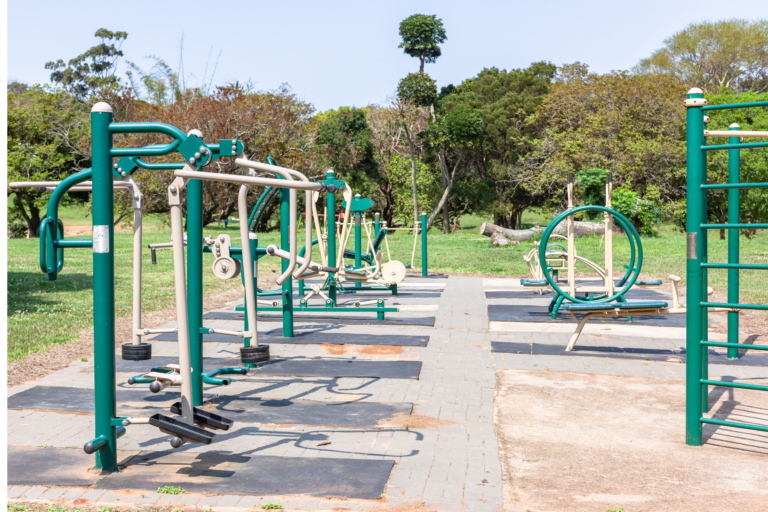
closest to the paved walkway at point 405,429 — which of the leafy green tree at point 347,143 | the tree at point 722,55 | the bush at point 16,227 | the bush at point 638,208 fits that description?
the bush at point 638,208

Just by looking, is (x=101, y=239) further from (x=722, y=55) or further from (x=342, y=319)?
(x=722, y=55)

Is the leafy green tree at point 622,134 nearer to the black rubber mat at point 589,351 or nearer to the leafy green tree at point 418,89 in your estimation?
the leafy green tree at point 418,89

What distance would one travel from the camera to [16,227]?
28.6m

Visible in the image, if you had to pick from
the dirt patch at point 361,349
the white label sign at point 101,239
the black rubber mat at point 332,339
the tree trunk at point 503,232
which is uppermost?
the tree trunk at point 503,232

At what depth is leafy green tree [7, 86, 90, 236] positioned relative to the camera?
26766 mm

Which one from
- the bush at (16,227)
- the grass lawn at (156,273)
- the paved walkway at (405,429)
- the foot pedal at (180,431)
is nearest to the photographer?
the paved walkway at (405,429)

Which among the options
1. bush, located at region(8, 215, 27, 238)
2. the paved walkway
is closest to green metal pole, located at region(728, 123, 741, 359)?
the paved walkway

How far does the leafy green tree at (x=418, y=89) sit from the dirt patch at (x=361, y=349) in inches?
926

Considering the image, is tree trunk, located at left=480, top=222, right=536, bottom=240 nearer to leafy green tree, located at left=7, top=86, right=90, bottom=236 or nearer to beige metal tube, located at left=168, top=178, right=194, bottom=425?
leafy green tree, located at left=7, top=86, right=90, bottom=236

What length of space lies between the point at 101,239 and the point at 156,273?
11.4m

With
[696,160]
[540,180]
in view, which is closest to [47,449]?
[696,160]

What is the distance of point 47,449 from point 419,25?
94.9 feet

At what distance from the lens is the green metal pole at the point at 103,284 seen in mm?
3666

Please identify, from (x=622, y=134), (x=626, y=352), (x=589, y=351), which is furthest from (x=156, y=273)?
(x=622, y=134)
